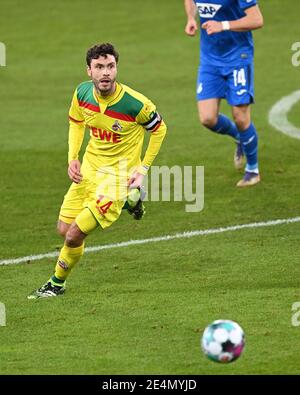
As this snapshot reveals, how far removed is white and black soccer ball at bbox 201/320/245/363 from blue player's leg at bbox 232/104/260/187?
6712mm

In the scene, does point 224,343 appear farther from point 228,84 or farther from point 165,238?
point 228,84

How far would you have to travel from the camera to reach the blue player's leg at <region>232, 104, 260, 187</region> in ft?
48.6

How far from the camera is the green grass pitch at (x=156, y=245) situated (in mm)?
9164

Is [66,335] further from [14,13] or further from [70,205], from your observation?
[14,13]

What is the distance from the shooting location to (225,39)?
48.5ft

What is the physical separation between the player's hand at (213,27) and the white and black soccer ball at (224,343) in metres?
6.42

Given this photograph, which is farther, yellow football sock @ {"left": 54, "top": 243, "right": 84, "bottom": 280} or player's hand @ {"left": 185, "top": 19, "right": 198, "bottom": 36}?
player's hand @ {"left": 185, "top": 19, "right": 198, "bottom": 36}

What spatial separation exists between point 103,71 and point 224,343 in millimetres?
3218

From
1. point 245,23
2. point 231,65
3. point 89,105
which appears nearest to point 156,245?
point 89,105

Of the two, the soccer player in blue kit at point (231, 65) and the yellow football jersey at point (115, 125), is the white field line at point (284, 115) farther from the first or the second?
the yellow football jersey at point (115, 125)

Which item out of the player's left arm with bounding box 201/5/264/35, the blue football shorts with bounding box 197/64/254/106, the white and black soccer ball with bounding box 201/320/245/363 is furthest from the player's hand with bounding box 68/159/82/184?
the blue football shorts with bounding box 197/64/254/106

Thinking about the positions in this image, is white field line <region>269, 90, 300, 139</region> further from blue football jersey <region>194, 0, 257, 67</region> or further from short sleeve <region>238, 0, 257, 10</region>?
short sleeve <region>238, 0, 257, 10</region>

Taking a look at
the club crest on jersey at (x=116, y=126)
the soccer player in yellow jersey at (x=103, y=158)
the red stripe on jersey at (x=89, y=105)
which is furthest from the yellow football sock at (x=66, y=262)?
the red stripe on jersey at (x=89, y=105)
